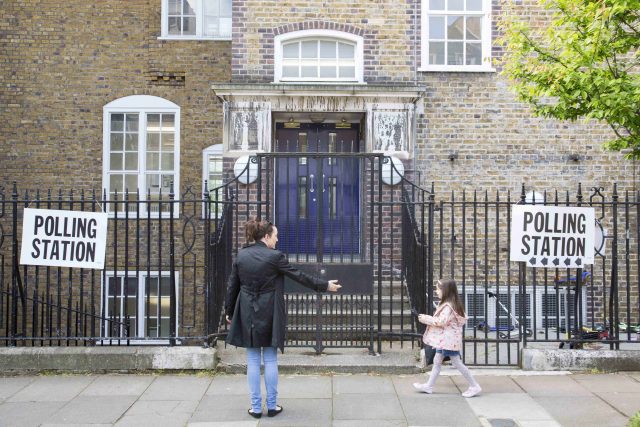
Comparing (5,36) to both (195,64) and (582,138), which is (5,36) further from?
(582,138)

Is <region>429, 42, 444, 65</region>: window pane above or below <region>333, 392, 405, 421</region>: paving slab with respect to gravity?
above

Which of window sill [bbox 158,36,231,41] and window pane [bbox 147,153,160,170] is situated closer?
window sill [bbox 158,36,231,41]

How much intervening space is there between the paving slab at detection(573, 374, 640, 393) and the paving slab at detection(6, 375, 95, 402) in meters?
5.42

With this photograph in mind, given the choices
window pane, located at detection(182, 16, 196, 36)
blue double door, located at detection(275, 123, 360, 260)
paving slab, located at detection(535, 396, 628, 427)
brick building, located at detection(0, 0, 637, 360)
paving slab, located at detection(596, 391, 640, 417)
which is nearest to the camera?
paving slab, located at detection(535, 396, 628, 427)

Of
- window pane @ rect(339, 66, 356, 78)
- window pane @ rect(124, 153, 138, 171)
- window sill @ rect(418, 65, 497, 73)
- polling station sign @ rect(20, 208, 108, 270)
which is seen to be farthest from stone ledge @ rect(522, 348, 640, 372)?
window pane @ rect(124, 153, 138, 171)

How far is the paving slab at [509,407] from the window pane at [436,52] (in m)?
6.85

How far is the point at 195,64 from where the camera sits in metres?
13.8

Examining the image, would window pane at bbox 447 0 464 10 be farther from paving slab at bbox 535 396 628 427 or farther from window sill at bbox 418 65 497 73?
paving slab at bbox 535 396 628 427

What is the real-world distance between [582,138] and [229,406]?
8213 millimetres

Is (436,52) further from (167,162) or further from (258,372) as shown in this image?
(258,372)

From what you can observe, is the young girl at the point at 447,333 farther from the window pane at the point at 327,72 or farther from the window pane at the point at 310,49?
the window pane at the point at 310,49

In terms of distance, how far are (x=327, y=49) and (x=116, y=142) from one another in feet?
15.6

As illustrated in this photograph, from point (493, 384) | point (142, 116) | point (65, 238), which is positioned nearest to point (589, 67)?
point (493, 384)

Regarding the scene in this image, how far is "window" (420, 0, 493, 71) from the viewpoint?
1223 cm
